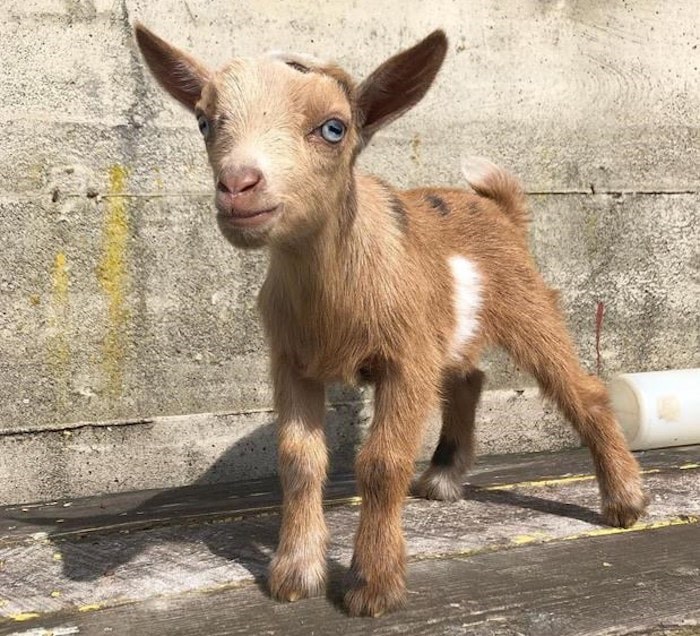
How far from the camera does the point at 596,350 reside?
16.5 ft

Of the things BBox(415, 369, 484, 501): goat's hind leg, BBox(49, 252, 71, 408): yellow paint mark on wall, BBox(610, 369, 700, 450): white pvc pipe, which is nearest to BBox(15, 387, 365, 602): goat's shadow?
BBox(49, 252, 71, 408): yellow paint mark on wall

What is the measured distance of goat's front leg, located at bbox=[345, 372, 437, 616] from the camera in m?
2.70

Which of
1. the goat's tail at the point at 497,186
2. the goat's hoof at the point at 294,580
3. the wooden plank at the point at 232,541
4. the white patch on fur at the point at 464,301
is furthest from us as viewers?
the goat's tail at the point at 497,186

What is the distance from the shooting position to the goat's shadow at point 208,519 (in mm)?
3141

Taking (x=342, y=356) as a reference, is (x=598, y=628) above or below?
below

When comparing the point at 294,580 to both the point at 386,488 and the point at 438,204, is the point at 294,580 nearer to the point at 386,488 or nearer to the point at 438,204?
the point at 386,488

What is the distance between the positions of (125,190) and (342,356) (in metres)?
1.78

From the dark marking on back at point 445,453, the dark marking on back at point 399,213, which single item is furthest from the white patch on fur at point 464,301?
the dark marking on back at point 445,453

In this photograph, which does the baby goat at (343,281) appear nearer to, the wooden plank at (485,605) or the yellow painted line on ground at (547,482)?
the wooden plank at (485,605)

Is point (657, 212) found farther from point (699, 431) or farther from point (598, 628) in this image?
point (598, 628)

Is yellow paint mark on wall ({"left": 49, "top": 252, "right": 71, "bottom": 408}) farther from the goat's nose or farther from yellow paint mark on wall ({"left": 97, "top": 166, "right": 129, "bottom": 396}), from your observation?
the goat's nose

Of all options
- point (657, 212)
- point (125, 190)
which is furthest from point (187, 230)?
point (657, 212)

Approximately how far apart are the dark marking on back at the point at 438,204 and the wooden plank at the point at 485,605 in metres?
1.34

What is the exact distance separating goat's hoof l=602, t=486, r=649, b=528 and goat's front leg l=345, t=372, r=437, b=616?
0.95m
